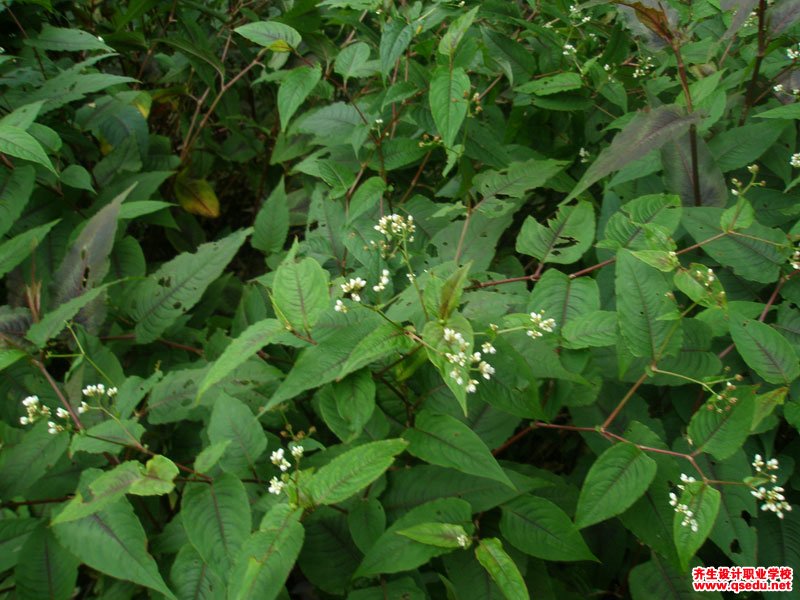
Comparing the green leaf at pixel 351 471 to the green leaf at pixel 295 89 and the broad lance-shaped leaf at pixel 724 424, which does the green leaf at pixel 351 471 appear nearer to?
the broad lance-shaped leaf at pixel 724 424

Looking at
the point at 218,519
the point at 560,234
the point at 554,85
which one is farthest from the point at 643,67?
the point at 218,519

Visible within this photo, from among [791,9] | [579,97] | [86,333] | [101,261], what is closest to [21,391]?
[86,333]

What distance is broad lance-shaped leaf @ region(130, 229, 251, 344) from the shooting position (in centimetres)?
175

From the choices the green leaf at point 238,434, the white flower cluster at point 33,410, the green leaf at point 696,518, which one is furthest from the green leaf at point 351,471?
the white flower cluster at point 33,410

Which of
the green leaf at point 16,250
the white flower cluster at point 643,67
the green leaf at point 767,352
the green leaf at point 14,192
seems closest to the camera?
the green leaf at point 767,352

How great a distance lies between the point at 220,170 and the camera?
3.02 metres

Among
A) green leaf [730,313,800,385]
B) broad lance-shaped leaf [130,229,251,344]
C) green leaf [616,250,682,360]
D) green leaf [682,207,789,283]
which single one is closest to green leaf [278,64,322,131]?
broad lance-shaped leaf [130,229,251,344]

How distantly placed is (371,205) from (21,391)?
3.32 feet

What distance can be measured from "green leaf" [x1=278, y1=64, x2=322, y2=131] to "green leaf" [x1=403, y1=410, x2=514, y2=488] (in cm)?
91

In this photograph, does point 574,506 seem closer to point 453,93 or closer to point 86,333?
point 453,93

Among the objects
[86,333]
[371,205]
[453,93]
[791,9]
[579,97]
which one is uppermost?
[791,9]

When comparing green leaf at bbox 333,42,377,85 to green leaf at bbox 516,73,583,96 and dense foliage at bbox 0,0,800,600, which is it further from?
green leaf at bbox 516,73,583,96

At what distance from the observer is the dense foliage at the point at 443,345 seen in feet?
3.99

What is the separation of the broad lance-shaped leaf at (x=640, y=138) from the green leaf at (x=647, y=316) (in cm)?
23
